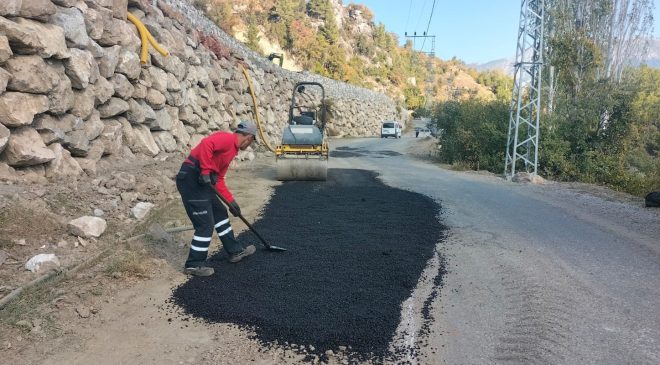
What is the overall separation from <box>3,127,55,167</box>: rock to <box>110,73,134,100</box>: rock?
8.60ft

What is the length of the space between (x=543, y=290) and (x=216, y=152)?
12.5ft

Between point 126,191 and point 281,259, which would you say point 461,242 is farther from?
point 126,191

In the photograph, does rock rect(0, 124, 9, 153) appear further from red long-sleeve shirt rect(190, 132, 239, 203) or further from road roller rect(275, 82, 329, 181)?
road roller rect(275, 82, 329, 181)

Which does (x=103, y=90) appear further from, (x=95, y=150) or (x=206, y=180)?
(x=206, y=180)

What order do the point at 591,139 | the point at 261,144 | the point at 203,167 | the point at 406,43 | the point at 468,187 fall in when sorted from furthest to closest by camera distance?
the point at 406,43 < the point at 261,144 < the point at 591,139 < the point at 468,187 < the point at 203,167

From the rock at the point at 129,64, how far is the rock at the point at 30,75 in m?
2.52

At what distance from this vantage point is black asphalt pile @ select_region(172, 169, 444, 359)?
3896 millimetres

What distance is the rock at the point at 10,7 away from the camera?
639cm

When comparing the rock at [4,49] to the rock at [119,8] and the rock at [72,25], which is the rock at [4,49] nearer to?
the rock at [72,25]

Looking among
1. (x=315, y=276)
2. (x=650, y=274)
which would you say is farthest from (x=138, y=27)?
(x=650, y=274)

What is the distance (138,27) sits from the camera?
10.5m

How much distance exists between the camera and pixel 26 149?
6.48 meters

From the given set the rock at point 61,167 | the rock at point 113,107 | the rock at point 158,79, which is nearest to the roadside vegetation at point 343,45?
the rock at point 158,79

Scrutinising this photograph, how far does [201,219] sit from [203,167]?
1.97ft
